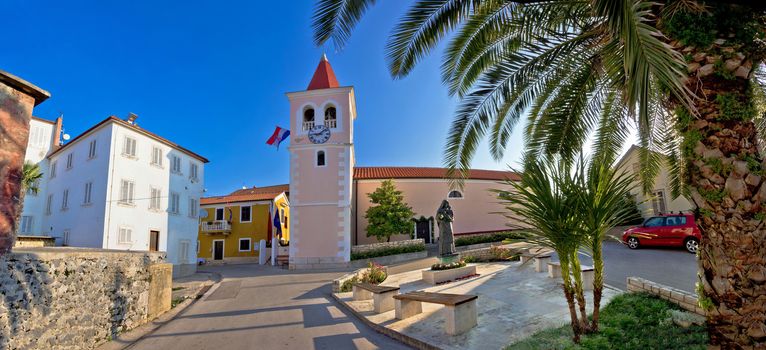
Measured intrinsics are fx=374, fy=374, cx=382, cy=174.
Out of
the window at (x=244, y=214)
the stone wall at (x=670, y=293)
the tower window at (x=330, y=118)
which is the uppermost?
the tower window at (x=330, y=118)

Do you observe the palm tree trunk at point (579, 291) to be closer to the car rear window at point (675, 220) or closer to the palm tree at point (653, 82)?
the palm tree at point (653, 82)

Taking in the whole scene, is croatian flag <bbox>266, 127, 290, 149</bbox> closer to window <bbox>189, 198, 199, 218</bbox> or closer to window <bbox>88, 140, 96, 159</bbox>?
window <bbox>189, 198, 199, 218</bbox>

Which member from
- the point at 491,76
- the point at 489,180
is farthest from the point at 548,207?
the point at 489,180

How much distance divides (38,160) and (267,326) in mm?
26869

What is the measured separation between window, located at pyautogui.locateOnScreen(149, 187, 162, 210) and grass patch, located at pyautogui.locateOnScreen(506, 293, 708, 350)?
75.6ft

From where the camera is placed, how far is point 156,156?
75.8ft

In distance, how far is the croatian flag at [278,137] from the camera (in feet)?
83.0

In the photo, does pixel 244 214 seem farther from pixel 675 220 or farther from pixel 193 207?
pixel 675 220

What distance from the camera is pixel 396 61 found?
6164 millimetres

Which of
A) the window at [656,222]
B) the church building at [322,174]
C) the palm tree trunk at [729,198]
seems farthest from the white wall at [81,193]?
the window at [656,222]

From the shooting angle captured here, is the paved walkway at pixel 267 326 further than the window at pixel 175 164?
No

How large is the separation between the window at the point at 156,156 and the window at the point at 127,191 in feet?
7.08

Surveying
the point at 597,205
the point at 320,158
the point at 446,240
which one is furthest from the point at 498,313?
the point at 320,158

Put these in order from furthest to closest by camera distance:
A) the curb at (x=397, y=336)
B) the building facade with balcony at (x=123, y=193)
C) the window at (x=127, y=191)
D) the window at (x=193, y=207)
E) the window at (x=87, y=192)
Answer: the window at (x=193, y=207)
the window at (x=87, y=192)
the window at (x=127, y=191)
the building facade with balcony at (x=123, y=193)
the curb at (x=397, y=336)
